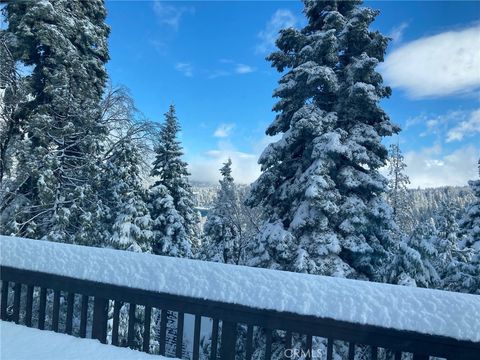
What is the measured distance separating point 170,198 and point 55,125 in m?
7.18

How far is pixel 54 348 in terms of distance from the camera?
2.53 meters

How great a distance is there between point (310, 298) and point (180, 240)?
15611 mm

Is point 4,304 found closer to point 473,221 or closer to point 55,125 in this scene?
point 55,125

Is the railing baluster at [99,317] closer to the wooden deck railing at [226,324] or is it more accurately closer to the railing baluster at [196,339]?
the wooden deck railing at [226,324]

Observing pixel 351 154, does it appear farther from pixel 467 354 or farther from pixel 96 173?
pixel 96 173

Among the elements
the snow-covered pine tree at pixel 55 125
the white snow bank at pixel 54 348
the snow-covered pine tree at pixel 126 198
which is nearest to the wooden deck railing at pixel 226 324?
the white snow bank at pixel 54 348

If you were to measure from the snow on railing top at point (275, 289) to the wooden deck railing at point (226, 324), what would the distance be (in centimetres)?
5

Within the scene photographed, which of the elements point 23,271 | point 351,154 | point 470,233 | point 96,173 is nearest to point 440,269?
point 470,233

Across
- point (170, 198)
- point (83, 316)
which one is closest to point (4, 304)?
point (83, 316)

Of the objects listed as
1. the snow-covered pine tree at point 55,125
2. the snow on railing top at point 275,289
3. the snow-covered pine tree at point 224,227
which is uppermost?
the snow-covered pine tree at point 55,125

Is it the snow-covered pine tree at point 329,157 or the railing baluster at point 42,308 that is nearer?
the railing baluster at point 42,308

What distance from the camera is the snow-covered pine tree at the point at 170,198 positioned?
55.3 feet

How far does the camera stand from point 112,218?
14.3 m

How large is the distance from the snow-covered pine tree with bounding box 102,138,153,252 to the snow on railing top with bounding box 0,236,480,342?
9680 mm
